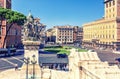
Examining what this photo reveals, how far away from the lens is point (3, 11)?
61594mm

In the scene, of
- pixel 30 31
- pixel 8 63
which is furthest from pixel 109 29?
pixel 30 31

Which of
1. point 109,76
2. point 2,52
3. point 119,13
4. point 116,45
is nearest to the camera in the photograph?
point 109,76

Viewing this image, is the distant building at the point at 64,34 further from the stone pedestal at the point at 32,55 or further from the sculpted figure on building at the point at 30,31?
the stone pedestal at the point at 32,55

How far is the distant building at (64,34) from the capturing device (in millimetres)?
157125

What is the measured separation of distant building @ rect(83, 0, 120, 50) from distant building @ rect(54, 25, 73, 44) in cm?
3777

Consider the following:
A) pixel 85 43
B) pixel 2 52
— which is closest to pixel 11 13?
pixel 2 52

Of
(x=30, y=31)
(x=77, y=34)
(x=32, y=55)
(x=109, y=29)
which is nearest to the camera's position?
(x=32, y=55)

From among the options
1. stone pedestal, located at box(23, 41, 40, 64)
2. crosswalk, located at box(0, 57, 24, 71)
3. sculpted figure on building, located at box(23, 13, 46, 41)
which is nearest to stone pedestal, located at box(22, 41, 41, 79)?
stone pedestal, located at box(23, 41, 40, 64)

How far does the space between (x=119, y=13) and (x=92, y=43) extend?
22174mm

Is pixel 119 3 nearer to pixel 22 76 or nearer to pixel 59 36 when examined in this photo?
pixel 59 36

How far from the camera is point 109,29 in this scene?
A: 3954 inches

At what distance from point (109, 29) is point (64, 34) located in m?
59.7

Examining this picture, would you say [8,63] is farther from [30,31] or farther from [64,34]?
[64,34]

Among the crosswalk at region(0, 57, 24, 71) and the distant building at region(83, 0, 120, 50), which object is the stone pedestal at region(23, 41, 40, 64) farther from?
the distant building at region(83, 0, 120, 50)
